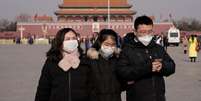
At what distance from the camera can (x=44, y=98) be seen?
5223 millimetres

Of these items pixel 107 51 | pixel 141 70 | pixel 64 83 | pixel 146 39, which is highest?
pixel 146 39

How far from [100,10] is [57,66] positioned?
9089 centimetres

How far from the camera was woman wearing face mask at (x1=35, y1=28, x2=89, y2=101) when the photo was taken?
506cm

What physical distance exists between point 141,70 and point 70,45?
2.25 ft

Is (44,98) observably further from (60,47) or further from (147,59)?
(147,59)

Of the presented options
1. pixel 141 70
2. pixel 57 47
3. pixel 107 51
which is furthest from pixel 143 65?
pixel 57 47

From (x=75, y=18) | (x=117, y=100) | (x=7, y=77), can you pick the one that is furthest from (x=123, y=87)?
(x=75, y=18)

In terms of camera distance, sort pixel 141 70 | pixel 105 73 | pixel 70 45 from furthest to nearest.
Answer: pixel 105 73, pixel 70 45, pixel 141 70

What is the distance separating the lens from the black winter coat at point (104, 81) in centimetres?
511

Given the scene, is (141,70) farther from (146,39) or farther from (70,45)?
(70,45)

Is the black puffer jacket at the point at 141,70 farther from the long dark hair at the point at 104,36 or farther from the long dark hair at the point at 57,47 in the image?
the long dark hair at the point at 57,47

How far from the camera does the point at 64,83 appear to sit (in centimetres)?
508

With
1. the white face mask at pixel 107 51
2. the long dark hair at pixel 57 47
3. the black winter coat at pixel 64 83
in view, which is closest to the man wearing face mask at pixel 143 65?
the white face mask at pixel 107 51

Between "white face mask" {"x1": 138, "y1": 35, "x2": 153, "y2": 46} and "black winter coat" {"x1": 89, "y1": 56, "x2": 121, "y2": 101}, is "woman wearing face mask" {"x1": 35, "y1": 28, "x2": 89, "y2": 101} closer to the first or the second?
"black winter coat" {"x1": 89, "y1": 56, "x2": 121, "y2": 101}
